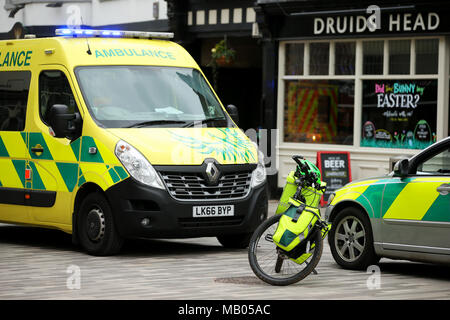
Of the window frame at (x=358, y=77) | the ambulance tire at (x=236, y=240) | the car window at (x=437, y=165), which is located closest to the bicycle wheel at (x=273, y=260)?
the car window at (x=437, y=165)

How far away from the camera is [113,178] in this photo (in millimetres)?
11406

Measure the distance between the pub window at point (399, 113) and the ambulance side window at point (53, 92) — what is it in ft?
27.4

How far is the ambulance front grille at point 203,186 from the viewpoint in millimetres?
11406

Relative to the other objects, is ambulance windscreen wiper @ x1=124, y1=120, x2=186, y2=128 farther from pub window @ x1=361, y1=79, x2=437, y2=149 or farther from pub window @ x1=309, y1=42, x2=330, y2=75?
pub window @ x1=309, y1=42, x2=330, y2=75

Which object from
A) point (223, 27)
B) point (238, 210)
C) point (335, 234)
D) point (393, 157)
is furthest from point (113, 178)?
point (223, 27)

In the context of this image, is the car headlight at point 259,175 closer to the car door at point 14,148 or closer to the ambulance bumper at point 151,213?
the ambulance bumper at point 151,213

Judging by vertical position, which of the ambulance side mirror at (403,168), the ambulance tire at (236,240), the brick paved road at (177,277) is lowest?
the brick paved road at (177,277)

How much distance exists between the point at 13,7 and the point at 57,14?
1726mm

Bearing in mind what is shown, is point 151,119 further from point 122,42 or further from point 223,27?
point 223,27

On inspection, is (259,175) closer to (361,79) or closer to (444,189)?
(444,189)

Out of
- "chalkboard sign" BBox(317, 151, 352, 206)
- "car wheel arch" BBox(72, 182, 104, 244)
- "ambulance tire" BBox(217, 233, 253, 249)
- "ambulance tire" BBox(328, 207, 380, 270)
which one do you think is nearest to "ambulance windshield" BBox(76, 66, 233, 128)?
"car wheel arch" BBox(72, 182, 104, 244)

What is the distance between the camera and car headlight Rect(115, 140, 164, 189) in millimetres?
11266

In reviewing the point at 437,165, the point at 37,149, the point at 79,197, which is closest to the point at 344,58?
the point at 37,149

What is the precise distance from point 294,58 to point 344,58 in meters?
1.29
